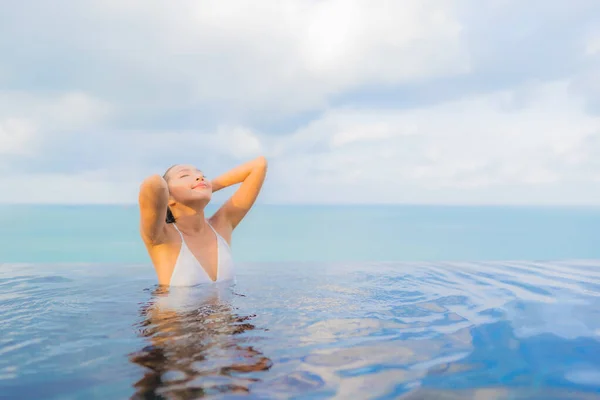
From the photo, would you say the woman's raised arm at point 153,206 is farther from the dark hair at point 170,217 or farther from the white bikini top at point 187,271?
the dark hair at point 170,217

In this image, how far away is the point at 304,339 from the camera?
10.8 ft

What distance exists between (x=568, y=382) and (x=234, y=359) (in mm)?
1755

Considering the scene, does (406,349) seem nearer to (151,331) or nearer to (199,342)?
(199,342)

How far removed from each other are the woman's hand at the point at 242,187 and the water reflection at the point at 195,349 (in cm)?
103

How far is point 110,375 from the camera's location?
2.67 metres

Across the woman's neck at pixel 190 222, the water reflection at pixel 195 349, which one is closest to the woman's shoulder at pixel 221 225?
the woman's neck at pixel 190 222

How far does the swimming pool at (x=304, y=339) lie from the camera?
252 centimetres

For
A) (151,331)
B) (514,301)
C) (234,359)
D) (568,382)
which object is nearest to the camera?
(568,382)

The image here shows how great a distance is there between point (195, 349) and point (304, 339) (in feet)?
2.27

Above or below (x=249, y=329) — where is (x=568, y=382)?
below

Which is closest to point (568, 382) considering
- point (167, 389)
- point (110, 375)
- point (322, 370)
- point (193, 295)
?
point (322, 370)

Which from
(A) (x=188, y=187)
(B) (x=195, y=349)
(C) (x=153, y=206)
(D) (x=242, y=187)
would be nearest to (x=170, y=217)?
(A) (x=188, y=187)

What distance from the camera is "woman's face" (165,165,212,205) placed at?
15.1ft

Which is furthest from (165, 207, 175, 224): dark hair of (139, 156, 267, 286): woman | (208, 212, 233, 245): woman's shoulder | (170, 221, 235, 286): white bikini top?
(208, 212, 233, 245): woman's shoulder
